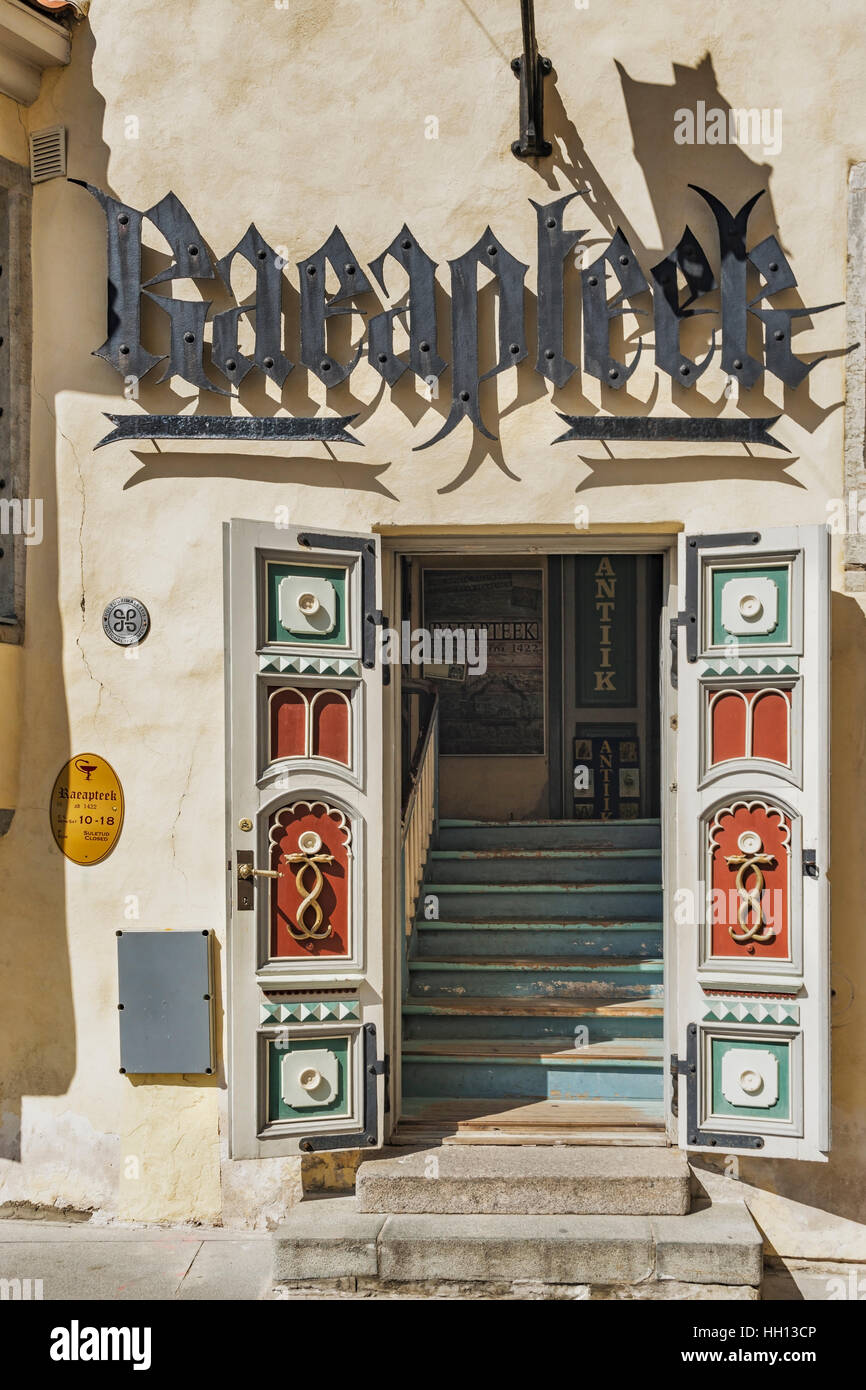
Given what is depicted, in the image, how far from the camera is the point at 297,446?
15.6ft

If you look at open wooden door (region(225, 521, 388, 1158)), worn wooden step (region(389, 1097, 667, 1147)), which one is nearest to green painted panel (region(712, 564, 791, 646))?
open wooden door (region(225, 521, 388, 1158))

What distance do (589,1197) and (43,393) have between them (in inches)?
155

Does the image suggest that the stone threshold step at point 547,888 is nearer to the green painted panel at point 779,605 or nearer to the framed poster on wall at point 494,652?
the green painted panel at point 779,605

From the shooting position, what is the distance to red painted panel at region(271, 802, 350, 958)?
4.60m

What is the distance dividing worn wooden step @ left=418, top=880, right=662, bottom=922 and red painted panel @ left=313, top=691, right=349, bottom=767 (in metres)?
1.98

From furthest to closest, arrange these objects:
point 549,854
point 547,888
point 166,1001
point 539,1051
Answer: point 549,854
point 547,888
point 539,1051
point 166,1001

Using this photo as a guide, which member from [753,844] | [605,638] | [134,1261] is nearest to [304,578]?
[753,844]

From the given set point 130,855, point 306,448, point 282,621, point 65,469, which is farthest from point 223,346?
point 130,855

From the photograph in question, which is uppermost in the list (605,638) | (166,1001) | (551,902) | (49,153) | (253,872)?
(49,153)

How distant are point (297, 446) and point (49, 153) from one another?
1.64 metres

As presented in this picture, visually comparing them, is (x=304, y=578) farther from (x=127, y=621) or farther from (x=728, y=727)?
(x=728, y=727)

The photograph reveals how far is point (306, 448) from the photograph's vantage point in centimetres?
477

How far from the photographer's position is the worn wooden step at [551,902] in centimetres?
641

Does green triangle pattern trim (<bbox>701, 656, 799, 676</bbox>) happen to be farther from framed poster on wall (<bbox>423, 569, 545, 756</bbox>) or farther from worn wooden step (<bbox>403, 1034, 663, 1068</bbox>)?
framed poster on wall (<bbox>423, 569, 545, 756</bbox>)
